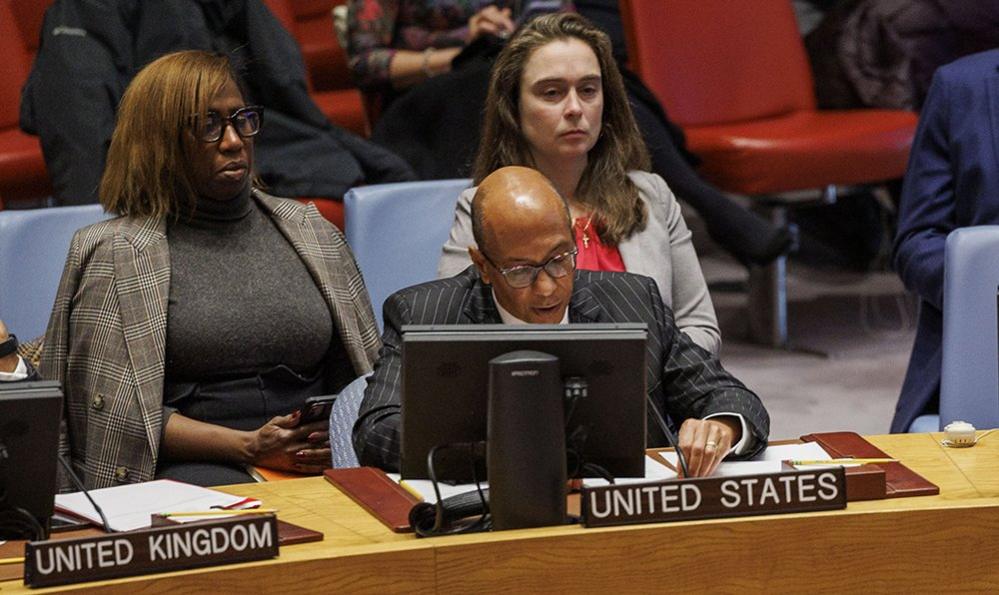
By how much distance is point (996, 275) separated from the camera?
2.76 metres

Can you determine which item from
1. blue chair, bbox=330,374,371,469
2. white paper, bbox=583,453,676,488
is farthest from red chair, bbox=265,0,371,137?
white paper, bbox=583,453,676,488

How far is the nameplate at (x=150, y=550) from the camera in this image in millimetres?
1781

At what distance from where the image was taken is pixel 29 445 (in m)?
1.87

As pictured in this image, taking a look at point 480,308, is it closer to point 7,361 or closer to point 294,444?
point 294,444

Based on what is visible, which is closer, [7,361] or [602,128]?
[7,361]

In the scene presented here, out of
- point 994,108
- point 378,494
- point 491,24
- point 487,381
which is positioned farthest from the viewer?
point 491,24

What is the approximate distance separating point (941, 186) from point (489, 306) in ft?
3.82

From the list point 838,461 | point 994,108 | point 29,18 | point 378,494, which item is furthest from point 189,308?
point 29,18

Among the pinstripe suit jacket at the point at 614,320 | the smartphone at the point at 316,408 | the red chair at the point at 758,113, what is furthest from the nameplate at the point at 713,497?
the red chair at the point at 758,113

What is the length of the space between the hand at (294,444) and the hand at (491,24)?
5.65ft

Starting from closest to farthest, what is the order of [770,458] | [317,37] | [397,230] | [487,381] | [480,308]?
[487,381] → [770,458] → [480,308] → [397,230] → [317,37]

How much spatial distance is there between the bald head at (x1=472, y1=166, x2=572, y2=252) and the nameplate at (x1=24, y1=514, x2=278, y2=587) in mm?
644

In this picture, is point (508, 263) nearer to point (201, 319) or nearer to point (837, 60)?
point (201, 319)

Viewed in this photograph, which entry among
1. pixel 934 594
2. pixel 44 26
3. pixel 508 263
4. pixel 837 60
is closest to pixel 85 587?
pixel 508 263
